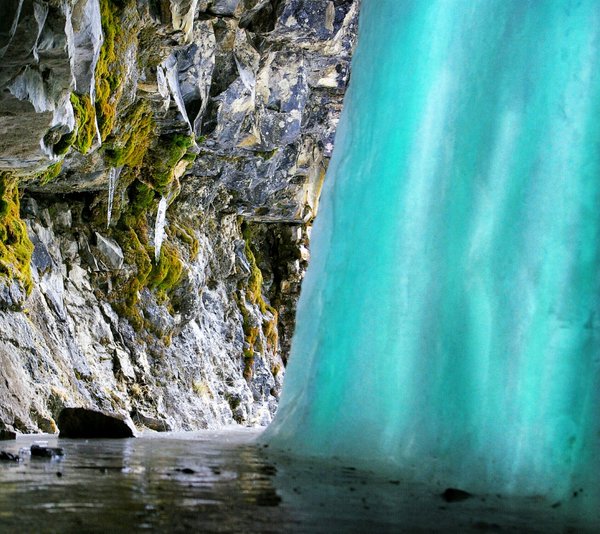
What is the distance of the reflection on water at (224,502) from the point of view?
2.46 meters

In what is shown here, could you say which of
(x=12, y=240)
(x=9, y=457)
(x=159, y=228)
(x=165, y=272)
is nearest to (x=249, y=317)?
(x=165, y=272)

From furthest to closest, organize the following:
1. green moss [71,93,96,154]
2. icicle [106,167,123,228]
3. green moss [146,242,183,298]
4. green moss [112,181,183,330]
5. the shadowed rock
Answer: green moss [146,242,183,298], green moss [112,181,183,330], icicle [106,167,123,228], green moss [71,93,96,154], the shadowed rock

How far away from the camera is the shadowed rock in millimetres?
7844

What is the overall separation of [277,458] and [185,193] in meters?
14.6

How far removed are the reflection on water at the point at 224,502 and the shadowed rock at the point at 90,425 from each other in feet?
10.8

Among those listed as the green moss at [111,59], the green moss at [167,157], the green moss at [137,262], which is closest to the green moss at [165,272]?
the green moss at [137,262]

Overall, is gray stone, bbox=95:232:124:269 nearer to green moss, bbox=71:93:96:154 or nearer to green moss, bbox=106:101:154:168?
green moss, bbox=106:101:154:168

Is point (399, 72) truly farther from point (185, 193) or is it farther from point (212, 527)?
point (185, 193)

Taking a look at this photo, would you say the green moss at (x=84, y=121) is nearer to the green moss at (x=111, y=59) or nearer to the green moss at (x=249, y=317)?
the green moss at (x=111, y=59)

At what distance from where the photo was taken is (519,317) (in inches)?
173

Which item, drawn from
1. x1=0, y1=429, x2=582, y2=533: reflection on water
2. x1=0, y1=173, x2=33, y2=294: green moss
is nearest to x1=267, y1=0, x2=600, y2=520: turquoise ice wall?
x1=0, y1=429, x2=582, y2=533: reflection on water

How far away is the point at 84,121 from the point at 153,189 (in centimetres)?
665

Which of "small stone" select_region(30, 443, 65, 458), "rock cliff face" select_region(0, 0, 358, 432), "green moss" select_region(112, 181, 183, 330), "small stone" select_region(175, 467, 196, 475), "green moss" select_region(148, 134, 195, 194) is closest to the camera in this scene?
"small stone" select_region(175, 467, 196, 475)

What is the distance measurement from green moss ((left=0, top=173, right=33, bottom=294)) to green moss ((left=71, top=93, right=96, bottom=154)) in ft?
4.25
